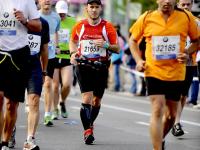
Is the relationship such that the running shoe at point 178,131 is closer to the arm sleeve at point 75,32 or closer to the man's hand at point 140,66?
the arm sleeve at point 75,32

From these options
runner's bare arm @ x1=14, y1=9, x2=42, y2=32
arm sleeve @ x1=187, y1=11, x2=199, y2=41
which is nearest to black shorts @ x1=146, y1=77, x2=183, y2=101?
arm sleeve @ x1=187, y1=11, x2=199, y2=41

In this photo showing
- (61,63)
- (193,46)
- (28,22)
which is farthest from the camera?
(61,63)

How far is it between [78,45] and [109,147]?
1.68 m

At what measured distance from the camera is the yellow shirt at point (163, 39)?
396 inches

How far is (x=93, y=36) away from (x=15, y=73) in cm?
258

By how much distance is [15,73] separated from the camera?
10.1 meters

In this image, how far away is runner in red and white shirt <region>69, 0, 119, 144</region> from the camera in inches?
488

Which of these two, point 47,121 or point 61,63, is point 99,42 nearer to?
point 47,121

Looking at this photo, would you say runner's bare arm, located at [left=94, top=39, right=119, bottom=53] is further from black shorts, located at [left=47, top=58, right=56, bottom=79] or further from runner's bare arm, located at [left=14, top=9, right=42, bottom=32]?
black shorts, located at [left=47, top=58, right=56, bottom=79]

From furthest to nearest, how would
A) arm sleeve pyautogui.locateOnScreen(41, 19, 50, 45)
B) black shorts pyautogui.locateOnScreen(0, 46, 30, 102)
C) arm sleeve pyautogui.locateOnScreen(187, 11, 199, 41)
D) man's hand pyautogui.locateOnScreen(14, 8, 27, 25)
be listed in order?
1. arm sleeve pyautogui.locateOnScreen(41, 19, 50, 45)
2. arm sleeve pyautogui.locateOnScreen(187, 11, 199, 41)
3. black shorts pyautogui.locateOnScreen(0, 46, 30, 102)
4. man's hand pyautogui.locateOnScreen(14, 8, 27, 25)

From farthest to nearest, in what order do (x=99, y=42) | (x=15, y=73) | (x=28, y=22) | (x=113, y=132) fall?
(x=113, y=132), (x=99, y=42), (x=15, y=73), (x=28, y=22)

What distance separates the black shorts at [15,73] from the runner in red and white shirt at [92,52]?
2.29m

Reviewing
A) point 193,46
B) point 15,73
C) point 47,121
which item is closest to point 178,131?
point 47,121

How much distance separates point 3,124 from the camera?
10203 mm
